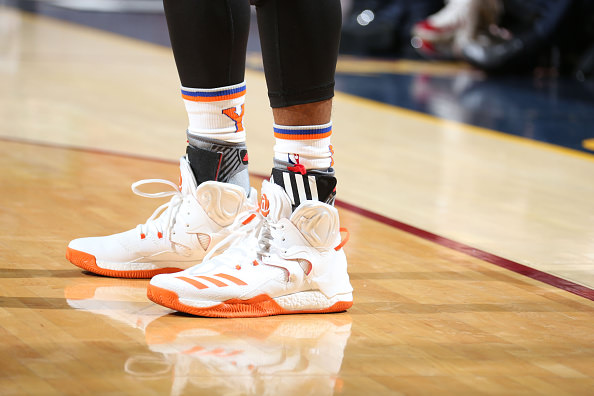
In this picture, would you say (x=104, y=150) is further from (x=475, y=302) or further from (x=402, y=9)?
(x=402, y=9)

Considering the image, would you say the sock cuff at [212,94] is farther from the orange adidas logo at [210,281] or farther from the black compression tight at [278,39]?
the orange adidas logo at [210,281]

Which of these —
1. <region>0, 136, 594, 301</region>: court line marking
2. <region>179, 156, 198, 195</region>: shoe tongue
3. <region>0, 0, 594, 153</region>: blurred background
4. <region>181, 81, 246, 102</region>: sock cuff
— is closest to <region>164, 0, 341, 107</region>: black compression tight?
<region>181, 81, 246, 102</region>: sock cuff

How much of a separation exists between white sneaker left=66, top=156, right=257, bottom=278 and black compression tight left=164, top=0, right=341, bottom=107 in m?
0.16

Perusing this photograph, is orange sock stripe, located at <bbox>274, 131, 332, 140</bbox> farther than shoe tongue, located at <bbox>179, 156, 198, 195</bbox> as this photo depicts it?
No

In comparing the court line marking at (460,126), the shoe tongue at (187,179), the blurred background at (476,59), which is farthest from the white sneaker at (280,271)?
the blurred background at (476,59)

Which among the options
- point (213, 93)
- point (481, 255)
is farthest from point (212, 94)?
point (481, 255)

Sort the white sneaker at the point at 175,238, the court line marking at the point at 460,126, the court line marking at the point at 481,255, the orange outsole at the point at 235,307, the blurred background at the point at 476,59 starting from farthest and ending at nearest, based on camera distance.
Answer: the blurred background at the point at 476,59
the court line marking at the point at 460,126
the court line marking at the point at 481,255
the white sneaker at the point at 175,238
the orange outsole at the point at 235,307

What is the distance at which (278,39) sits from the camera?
1132 mm

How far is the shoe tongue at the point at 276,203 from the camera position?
1.17 m

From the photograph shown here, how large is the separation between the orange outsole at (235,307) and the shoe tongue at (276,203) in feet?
0.33

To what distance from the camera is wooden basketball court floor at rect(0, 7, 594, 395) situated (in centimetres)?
95

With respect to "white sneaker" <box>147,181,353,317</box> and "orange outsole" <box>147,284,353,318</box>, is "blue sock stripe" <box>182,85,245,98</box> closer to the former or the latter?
"white sneaker" <box>147,181,353,317</box>

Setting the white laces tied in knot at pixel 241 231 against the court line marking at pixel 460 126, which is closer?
the white laces tied in knot at pixel 241 231

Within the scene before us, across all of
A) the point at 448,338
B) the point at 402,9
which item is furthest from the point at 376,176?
the point at 402,9
